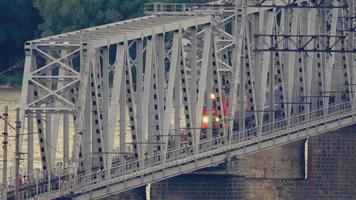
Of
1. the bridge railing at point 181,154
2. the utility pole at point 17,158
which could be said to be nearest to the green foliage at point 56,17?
the bridge railing at point 181,154

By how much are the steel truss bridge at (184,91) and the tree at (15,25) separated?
4900 centimetres

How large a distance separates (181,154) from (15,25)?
69.8 meters

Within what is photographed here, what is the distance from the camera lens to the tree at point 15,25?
188250 millimetres

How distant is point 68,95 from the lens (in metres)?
118

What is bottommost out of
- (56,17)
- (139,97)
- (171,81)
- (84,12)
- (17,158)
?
(17,158)

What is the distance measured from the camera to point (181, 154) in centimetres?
12212

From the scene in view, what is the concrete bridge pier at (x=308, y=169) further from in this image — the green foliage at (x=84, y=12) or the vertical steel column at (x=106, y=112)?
the green foliage at (x=84, y=12)

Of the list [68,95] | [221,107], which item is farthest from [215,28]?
[68,95]

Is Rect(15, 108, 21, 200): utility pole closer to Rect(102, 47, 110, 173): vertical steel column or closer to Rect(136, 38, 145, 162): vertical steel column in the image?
Rect(102, 47, 110, 173): vertical steel column

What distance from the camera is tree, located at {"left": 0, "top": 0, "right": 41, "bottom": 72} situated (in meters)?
188

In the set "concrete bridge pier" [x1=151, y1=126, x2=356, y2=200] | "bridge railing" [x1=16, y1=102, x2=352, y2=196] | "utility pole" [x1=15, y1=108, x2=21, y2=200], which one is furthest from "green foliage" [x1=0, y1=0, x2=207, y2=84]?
"utility pole" [x1=15, y1=108, x2=21, y2=200]

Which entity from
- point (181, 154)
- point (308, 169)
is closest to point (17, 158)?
point (181, 154)

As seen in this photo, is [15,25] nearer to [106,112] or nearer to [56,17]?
[56,17]

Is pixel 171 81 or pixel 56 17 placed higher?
pixel 56 17
